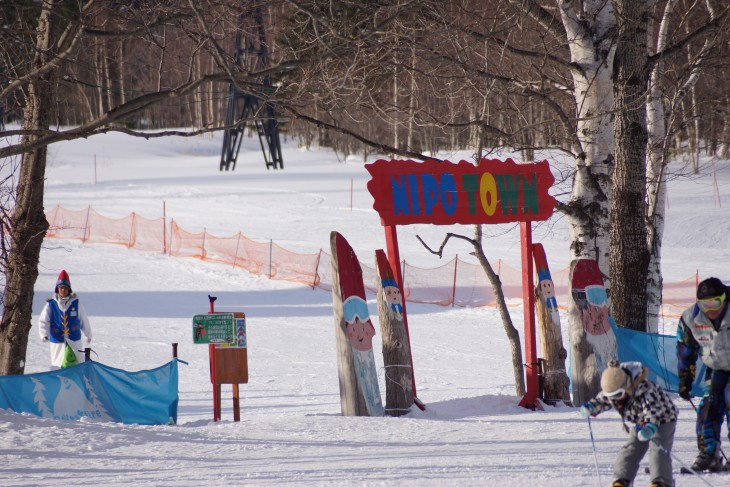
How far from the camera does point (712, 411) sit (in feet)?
20.1

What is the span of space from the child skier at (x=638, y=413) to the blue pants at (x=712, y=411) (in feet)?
3.01

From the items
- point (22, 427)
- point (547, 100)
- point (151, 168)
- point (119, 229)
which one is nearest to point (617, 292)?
point (547, 100)

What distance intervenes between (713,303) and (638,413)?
4.22ft

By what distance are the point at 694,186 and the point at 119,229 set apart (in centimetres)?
2171

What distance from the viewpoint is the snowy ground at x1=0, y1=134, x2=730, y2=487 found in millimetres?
6320

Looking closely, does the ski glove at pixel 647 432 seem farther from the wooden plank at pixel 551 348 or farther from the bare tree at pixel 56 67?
the bare tree at pixel 56 67

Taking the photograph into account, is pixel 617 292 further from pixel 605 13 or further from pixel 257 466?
pixel 257 466

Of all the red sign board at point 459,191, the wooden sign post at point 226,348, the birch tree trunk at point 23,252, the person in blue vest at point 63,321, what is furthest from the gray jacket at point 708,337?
the person in blue vest at point 63,321

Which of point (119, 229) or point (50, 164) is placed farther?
point (50, 164)

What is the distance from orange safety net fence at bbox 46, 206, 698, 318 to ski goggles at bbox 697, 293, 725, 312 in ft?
35.1

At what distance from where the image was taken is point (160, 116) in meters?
64.4

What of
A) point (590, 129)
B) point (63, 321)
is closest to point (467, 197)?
point (590, 129)

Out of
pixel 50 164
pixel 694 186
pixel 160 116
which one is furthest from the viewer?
pixel 160 116

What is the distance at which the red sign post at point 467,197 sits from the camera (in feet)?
28.5
